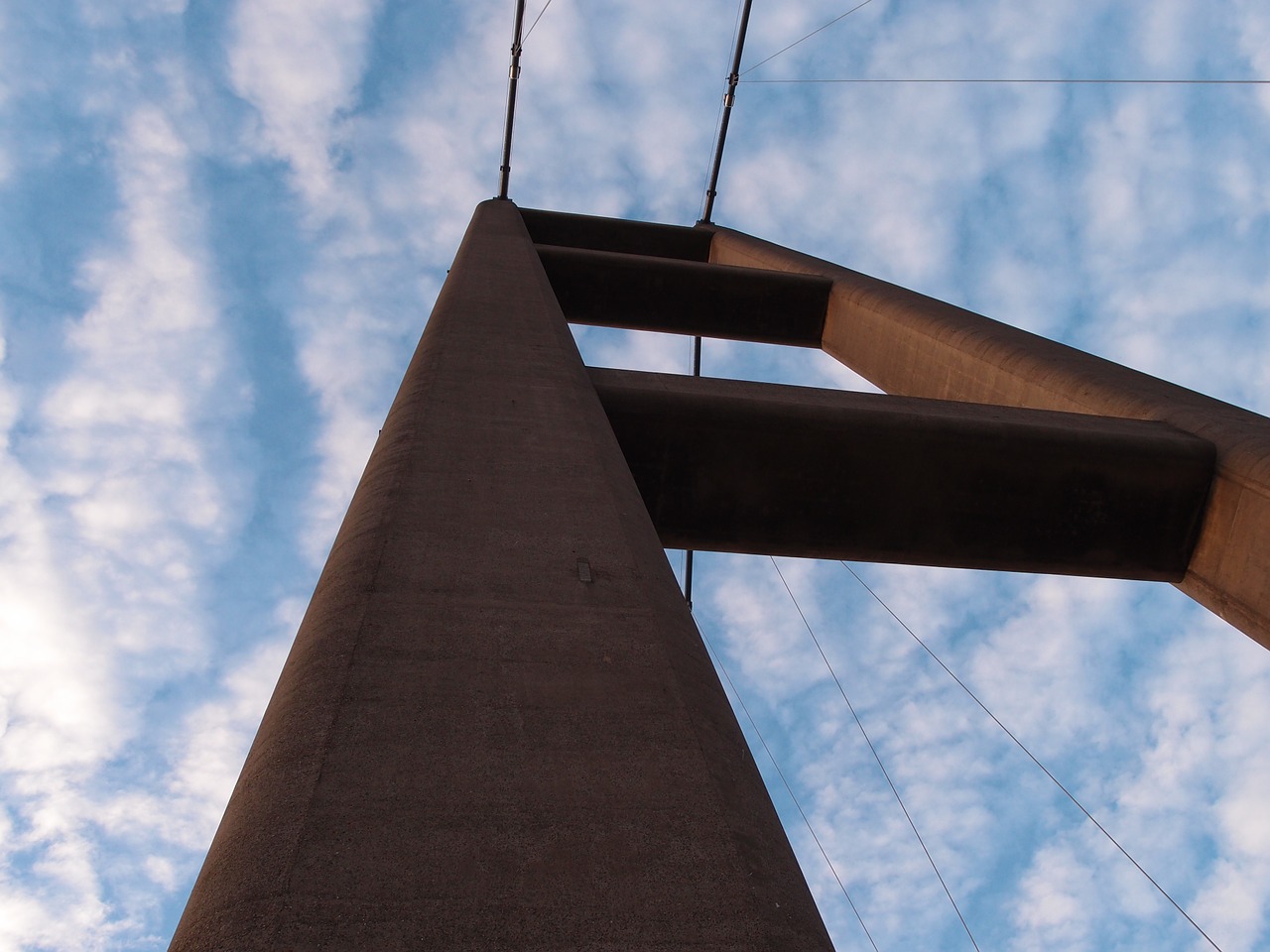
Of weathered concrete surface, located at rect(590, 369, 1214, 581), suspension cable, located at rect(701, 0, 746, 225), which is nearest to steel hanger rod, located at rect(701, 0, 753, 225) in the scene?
suspension cable, located at rect(701, 0, 746, 225)

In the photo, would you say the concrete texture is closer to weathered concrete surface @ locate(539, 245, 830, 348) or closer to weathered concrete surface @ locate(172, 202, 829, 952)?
weathered concrete surface @ locate(539, 245, 830, 348)

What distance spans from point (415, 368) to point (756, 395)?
2411 mm

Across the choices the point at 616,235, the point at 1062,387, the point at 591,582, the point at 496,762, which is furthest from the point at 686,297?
the point at 496,762

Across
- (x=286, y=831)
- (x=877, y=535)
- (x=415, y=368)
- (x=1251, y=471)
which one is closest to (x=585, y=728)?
(x=286, y=831)

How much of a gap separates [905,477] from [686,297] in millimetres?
7747

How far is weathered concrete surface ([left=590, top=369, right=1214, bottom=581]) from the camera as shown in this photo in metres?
6.55

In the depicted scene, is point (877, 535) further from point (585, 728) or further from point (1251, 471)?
point (585, 728)

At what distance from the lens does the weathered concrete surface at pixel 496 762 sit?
1882 millimetres

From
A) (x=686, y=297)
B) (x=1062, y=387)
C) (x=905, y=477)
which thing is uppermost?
(x=1062, y=387)

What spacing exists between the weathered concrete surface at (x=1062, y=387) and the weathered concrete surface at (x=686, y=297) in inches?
18.0

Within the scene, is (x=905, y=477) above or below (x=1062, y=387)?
below

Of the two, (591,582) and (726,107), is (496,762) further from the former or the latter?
(726,107)

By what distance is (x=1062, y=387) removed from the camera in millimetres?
8156

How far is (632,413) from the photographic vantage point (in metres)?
6.44
